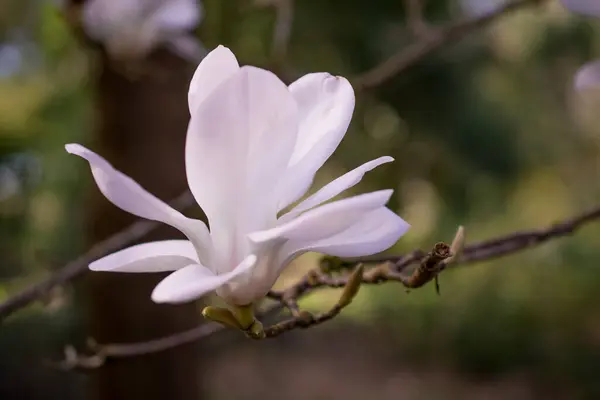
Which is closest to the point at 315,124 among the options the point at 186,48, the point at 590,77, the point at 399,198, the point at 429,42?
the point at 590,77

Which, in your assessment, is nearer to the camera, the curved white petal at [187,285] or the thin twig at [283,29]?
the curved white petal at [187,285]

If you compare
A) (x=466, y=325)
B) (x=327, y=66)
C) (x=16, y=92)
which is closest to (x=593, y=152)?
(x=466, y=325)

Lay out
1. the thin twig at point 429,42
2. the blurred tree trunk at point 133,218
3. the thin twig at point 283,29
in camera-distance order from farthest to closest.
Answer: the blurred tree trunk at point 133,218 < the thin twig at point 283,29 < the thin twig at point 429,42

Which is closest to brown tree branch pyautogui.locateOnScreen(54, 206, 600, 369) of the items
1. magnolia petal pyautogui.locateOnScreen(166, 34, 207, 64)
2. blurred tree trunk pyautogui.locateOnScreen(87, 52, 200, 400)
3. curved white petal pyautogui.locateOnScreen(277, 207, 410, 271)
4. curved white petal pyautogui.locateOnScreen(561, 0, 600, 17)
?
curved white petal pyautogui.locateOnScreen(277, 207, 410, 271)

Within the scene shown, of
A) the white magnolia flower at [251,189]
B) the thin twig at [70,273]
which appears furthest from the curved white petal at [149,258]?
the thin twig at [70,273]

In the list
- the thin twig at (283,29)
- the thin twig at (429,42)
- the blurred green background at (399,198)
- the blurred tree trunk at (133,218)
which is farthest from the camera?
the blurred green background at (399,198)

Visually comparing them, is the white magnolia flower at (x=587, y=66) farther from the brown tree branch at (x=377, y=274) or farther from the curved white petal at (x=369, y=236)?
the curved white petal at (x=369, y=236)
